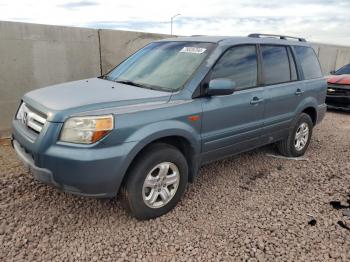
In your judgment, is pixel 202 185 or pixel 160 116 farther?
pixel 202 185

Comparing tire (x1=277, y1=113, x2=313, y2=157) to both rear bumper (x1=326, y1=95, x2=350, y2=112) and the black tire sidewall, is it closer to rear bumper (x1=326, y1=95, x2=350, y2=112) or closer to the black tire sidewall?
the black tire sidewall

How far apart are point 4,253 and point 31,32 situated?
13.2 ft

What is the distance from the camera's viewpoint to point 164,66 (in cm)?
370

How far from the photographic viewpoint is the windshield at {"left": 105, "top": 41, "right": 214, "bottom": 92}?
346 cm

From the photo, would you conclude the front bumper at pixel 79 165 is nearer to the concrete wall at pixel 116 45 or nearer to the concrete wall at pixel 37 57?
the concrete wall at pixel 37 57

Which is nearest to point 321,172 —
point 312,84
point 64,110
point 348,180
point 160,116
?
point 348,180

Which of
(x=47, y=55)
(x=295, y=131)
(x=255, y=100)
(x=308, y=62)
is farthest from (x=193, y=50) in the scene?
(x=47, y=55)

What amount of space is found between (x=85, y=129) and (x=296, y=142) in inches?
141

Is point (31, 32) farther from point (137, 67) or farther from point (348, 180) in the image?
point (348, 180)

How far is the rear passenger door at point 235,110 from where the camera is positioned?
3.50m

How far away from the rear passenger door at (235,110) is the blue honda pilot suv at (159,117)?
1 cm

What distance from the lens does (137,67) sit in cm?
395

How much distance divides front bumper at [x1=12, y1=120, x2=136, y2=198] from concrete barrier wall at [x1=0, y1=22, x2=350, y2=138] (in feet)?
10.3

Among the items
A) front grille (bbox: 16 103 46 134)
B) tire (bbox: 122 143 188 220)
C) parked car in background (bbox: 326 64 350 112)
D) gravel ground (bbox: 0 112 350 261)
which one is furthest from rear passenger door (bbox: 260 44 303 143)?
parked car in background (bbox: 326 64 350 112)
